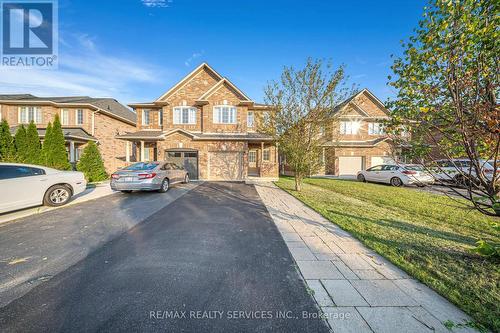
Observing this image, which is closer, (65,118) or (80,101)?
(65,118)

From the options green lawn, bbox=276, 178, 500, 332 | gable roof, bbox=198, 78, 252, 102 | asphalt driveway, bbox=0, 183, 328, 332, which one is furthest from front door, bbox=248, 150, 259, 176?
asphalt driveway, bbox=0, 183, 328, 332

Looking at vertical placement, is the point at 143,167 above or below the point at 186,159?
below

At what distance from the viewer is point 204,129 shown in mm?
15891

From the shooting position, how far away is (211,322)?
6.49ft

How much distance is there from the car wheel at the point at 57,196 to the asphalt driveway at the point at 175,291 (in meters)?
4.49

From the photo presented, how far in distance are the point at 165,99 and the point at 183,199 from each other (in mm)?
12604


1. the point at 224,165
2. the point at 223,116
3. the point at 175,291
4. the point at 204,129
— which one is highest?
the point at 223,116

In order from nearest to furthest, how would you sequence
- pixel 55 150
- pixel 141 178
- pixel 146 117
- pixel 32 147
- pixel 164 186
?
1. pixel 141 178
2. pixel 164 186
3. pixel 32 147
4. pixel 55 150
5. pixel 146 117

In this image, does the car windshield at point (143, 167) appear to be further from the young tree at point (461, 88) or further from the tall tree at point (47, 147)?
the young tree at point (461, 88)

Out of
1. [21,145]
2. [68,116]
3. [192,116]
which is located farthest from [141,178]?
[68,116]

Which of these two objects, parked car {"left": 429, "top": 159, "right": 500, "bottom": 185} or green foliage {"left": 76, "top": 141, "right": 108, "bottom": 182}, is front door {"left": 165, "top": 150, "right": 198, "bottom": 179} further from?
parked car {"left": 429, "top": 159, "right": 500, "bottom": 185}

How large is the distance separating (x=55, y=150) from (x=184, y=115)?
905 cm

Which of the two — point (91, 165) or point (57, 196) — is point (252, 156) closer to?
point (91, 165)

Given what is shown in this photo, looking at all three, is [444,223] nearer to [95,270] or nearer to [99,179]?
[95,270]
